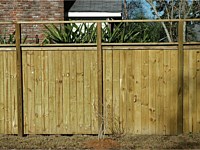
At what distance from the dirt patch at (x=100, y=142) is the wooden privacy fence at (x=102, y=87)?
15 cm

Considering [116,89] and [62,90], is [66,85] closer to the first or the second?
[62,90]

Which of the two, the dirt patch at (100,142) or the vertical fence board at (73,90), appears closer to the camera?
the dirt patch at (100,142)

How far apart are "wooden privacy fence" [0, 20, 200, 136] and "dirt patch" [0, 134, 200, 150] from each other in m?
0.15

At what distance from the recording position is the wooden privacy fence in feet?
28.0

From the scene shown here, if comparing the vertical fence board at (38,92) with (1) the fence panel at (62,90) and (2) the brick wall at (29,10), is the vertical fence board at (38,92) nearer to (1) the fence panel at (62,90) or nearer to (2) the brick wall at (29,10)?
(1) the fence panel at (62,90)

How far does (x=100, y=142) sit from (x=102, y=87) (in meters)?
1.14

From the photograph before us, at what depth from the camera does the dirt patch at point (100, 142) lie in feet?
26.3

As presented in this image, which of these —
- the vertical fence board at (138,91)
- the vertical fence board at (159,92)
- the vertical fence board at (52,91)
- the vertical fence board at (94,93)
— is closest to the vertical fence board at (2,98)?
the vertical fence board at (52,91)

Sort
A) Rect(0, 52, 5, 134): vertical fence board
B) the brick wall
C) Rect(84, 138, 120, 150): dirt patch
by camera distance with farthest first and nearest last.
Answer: the brick wall
Rect(0, 52, 5, 134): vertical fence board
Rect(84, 138, 120, 150): dirt patch

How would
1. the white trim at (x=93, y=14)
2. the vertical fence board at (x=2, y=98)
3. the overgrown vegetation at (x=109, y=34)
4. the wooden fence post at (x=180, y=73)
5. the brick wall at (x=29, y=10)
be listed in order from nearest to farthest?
the wooden fence post at (x=180, y=73), the vertical fence board at (x=2, y=98), the overgrown vegetation at (x=109, y=34), the brick wall at (x=29, y=10), the white trim at (x=93, y=14)

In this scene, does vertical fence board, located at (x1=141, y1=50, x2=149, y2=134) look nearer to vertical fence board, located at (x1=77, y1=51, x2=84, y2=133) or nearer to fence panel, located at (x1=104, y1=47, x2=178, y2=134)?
fence panel, located at (x1=104, y1=47, x2=178, y2=134)

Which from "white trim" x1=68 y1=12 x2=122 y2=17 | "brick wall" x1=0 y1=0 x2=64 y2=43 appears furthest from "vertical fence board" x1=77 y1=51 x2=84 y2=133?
"white trim" x1=68 y1=12 x2=122 y2=17

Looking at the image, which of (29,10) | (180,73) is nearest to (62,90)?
(180,73)

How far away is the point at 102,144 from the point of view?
8039mm
